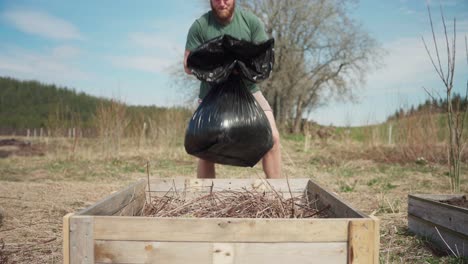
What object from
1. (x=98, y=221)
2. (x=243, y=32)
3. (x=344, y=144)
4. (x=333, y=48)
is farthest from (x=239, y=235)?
(x=333, y=48)

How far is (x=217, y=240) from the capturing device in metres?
1.09

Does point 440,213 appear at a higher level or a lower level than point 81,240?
lower

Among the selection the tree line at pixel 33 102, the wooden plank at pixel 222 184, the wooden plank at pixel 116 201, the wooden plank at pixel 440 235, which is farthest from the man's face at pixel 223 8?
the tree line at pixel 33 102

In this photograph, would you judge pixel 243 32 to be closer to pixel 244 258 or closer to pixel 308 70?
→ pixel 244 258

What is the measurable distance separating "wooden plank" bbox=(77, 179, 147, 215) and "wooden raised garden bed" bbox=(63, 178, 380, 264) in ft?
0.42

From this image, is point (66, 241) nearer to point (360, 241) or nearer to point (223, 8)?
point (360, 241)

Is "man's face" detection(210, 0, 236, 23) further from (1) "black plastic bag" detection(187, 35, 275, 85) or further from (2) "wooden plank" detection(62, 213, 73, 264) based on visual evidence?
(2) "wooden plank" detection(62, 213, 73, 264)

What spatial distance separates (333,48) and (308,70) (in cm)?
187

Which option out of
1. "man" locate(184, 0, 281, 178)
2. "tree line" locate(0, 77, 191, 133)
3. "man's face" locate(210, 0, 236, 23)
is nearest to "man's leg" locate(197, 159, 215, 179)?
"man" locate(184, 0, 281, 178)

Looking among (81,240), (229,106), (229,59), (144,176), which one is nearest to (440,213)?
(229,106)

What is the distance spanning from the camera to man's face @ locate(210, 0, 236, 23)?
100 inches

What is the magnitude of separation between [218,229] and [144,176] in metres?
5.54

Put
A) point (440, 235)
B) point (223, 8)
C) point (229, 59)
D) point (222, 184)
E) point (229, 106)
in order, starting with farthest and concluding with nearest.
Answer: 1. point (223, 8)
2. point (440, 235)
3. point (222, 184)
4. point (229, 59)
5. point (229, 106)

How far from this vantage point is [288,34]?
66.0 feet
